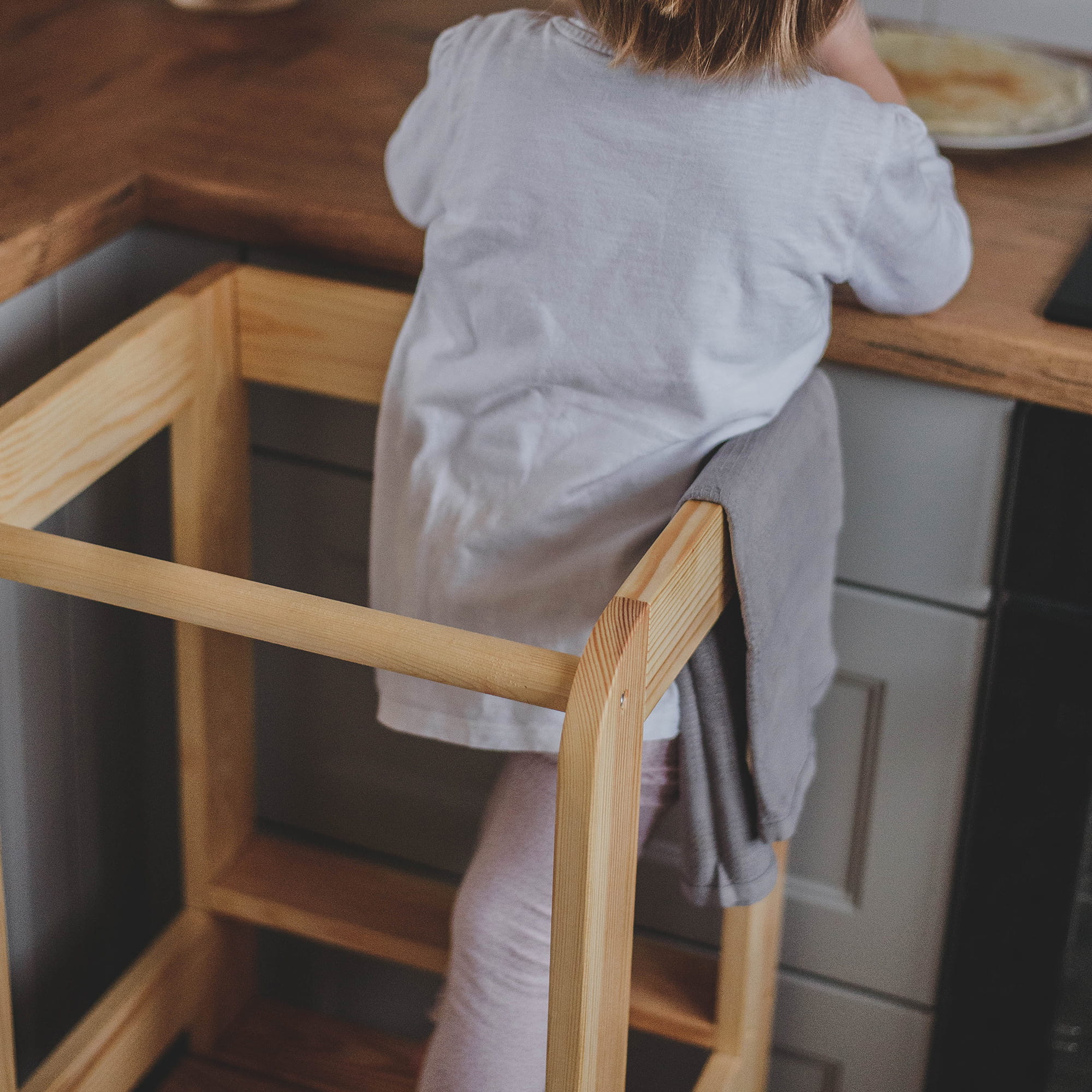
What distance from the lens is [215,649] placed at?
42.5 inches

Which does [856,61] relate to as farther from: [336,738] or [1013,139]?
[336,738]

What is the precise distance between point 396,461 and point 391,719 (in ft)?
0.54

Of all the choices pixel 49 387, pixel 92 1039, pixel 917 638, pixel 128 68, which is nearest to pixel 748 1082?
pixel 917 638

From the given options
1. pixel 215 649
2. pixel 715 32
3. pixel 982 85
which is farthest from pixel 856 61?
pixel 215 649

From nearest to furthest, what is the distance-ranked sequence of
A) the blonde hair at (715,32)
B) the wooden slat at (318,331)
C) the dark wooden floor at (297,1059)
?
1. the blonde hair at (715,32)
2. the wooden slat at (318,331)
3. the dark wooden floor at (297,1059)

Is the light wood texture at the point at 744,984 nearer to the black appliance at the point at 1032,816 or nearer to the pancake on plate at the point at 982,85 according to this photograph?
the black appliance at the point at 1032,816

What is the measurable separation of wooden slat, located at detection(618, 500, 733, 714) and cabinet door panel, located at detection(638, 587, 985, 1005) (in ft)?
0.91

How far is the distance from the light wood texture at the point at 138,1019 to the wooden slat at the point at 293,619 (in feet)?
1.68

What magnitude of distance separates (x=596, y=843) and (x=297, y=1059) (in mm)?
769

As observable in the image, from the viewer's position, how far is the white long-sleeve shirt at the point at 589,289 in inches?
29.5

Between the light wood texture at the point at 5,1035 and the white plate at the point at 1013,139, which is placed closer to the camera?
the light wood texture at the point at 5,1035

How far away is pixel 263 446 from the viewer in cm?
110

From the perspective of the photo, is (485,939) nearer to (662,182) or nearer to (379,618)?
(379,618)

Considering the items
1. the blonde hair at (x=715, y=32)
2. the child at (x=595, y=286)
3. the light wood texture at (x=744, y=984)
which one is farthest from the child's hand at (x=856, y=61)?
the light wood texture at (x=744, y=984)
